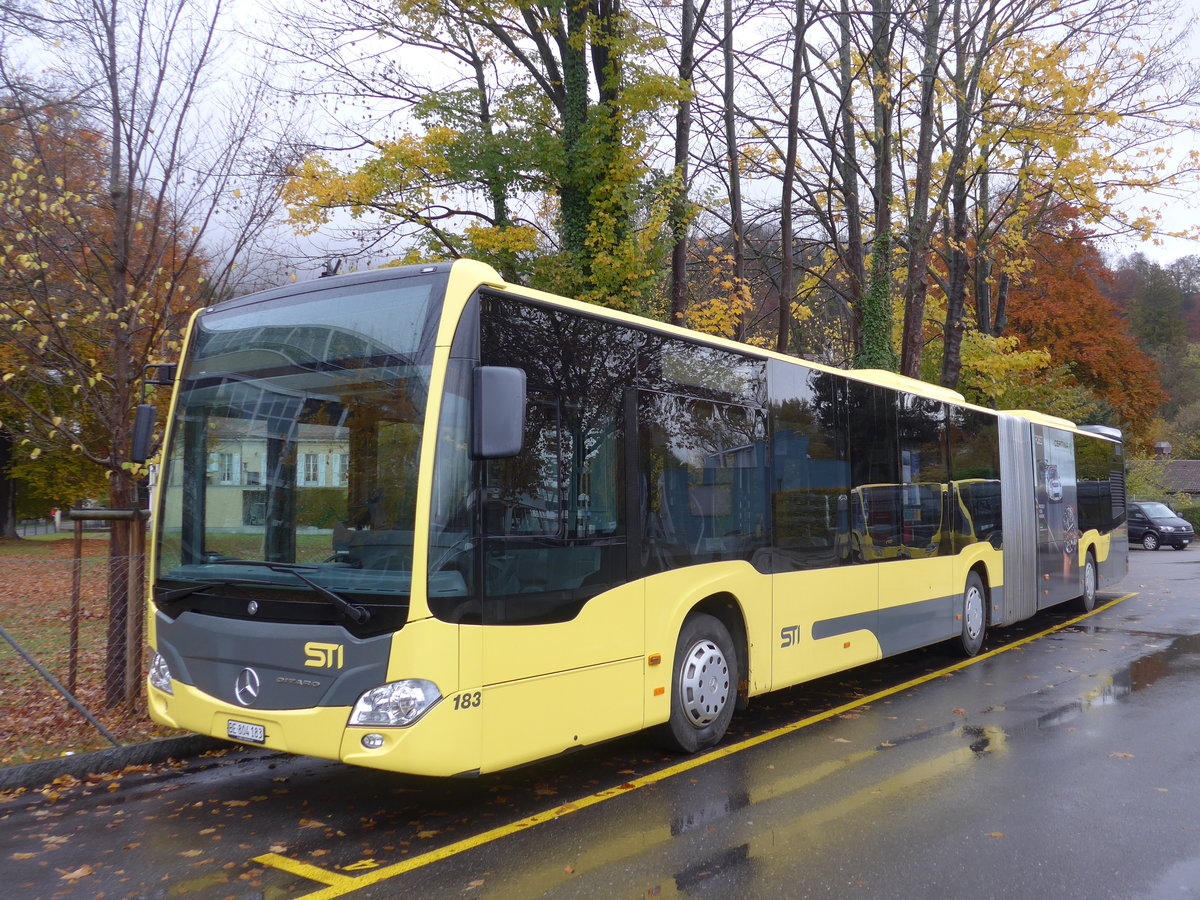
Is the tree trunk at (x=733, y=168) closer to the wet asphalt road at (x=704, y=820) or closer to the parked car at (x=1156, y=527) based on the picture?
the wet asphalt road at (x=704, y=820)

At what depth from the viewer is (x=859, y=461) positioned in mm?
9609

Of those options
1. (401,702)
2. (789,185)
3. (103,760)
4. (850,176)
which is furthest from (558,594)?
(850,176)

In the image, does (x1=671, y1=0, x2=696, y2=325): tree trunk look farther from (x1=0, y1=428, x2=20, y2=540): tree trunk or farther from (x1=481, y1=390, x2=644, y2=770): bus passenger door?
(x1=0, y1=428, x2=20, y2=540): tree trunk

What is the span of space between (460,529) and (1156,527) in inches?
1581

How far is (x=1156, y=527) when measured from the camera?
38281mm

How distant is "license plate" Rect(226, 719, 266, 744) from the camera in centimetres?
536

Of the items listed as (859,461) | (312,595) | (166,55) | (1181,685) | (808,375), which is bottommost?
(1181,685)

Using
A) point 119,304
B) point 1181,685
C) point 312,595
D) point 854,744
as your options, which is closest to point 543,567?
point 312,595

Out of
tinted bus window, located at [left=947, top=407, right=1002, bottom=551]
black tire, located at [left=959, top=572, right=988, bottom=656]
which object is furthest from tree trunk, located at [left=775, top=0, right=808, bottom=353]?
black tire, located at [left=959, top=572, right=988, bottom=656]

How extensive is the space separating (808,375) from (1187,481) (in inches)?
2723

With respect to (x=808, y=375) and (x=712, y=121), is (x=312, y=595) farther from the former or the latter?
(x=712, y=121)

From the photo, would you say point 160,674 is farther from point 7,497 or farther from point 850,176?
point 7,497

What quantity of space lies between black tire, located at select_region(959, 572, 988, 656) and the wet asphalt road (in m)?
3.26

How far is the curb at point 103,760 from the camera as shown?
6309 mm
